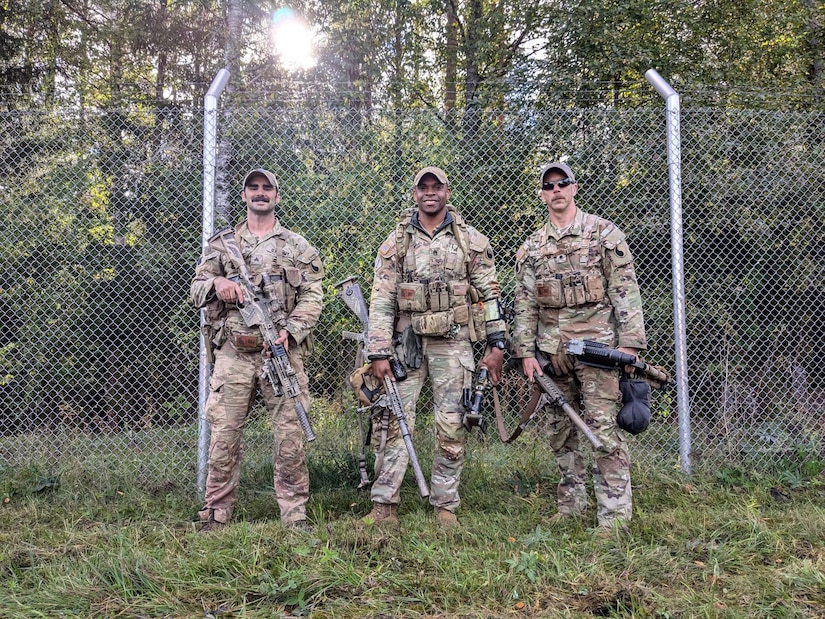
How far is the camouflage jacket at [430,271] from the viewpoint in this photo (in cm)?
354

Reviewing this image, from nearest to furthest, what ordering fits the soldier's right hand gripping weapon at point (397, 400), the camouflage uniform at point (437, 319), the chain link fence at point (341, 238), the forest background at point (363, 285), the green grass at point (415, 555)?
1. the green grass at point (415, 555)
2. the soldier's right hand gripping weapon at point (397, 400)
3. the camouflage uniform at point (437, 319)
4. the forest background at point (363, 285)
5. the chain link fence at point (341, 238)

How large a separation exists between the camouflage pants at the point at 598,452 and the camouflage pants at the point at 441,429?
2.11 ft

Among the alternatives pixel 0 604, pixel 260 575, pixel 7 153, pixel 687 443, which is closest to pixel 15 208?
pixel 7 153

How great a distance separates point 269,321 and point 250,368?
34 cm

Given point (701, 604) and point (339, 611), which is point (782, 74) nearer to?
point (701, 604)

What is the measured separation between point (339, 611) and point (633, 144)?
4.00 m

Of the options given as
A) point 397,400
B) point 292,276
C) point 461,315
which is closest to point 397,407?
point 397,400

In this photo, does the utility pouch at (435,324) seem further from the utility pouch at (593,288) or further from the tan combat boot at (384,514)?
the tan combat boot at (384,514)

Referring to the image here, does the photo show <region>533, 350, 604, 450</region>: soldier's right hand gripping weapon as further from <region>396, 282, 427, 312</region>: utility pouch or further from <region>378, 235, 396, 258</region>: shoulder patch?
<region>378, 235, 396, 258</region>: shoulder patch

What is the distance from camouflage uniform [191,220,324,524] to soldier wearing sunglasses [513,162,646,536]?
1485 mm

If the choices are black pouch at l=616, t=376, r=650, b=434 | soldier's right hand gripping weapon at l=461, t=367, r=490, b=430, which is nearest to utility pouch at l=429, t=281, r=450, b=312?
soldier's right hand gripping weapon at l=461, t=367, r=490, b=430

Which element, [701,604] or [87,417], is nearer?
[701,604]

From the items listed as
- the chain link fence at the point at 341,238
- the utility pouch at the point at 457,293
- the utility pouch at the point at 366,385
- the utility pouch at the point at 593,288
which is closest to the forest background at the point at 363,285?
the chain link fence at the point at 341,238

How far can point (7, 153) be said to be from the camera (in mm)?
4215
